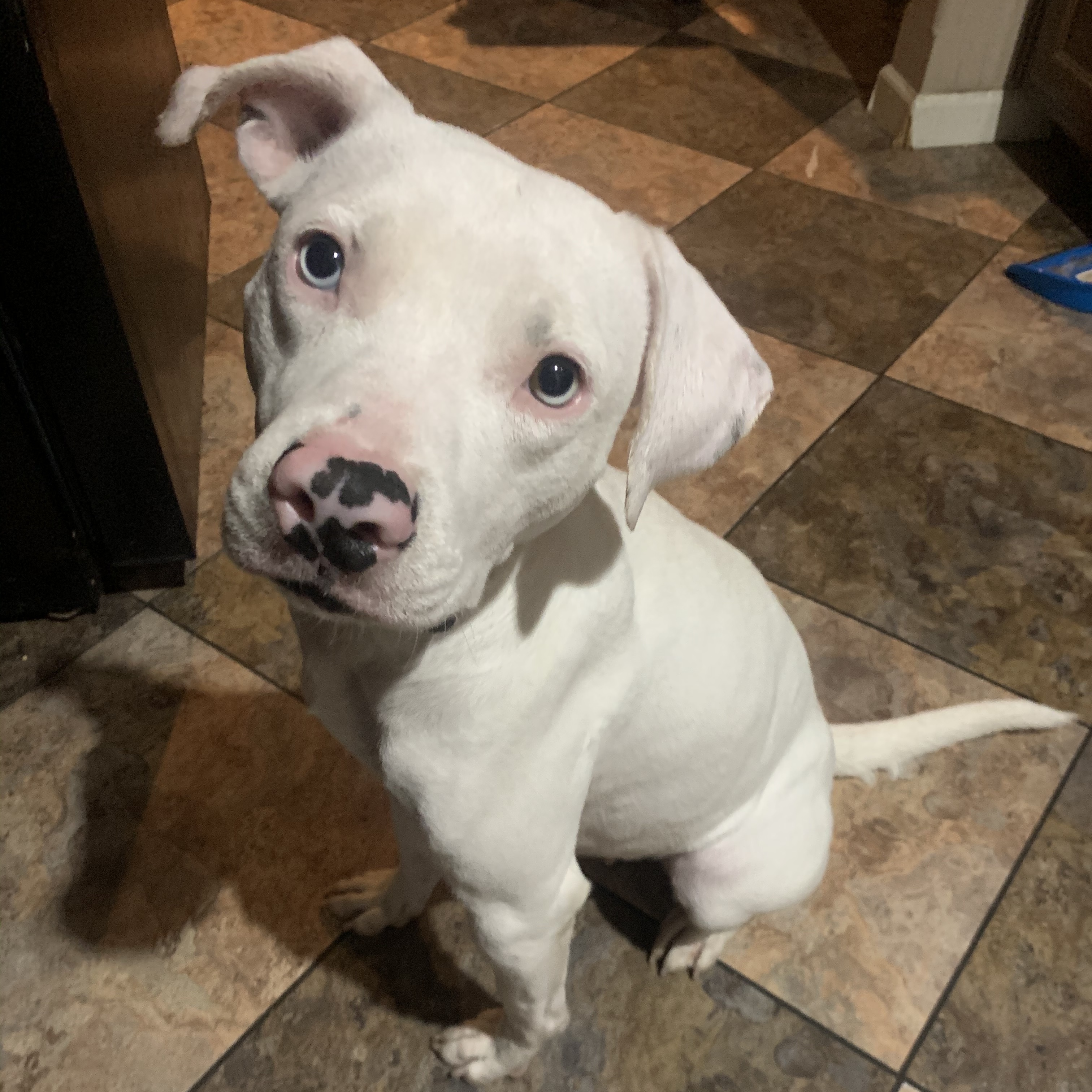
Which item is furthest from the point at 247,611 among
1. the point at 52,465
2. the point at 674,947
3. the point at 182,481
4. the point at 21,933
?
the point at 674,947

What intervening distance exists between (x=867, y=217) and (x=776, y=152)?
0.43 meters

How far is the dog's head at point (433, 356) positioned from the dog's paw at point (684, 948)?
0.82 m

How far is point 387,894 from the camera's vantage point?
4.78ft

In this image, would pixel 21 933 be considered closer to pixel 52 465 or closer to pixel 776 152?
pixel 52 465

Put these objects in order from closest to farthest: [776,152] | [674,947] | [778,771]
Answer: [778,771] < [674,947] < [776,152]

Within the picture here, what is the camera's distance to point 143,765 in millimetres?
1700

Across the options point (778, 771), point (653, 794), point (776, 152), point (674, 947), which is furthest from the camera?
point (776, 152)

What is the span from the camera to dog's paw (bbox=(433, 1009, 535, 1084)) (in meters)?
1.32

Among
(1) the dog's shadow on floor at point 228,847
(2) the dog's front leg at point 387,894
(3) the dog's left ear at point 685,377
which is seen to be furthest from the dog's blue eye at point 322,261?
(1) the dog's shadow on floor at point 228,847

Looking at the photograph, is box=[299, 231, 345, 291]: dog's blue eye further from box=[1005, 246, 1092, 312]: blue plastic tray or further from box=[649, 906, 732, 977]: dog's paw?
box=[1005, 246, 1092, 312]: blue plastic tray

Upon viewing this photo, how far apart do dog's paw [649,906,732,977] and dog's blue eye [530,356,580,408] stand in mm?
934

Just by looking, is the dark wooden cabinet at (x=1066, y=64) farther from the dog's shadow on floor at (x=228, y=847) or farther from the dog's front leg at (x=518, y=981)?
the dog's front leg at (x=518, y=981)

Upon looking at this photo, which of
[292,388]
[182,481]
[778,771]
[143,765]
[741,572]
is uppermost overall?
[292,388]

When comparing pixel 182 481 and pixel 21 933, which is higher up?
pixel 182 481
